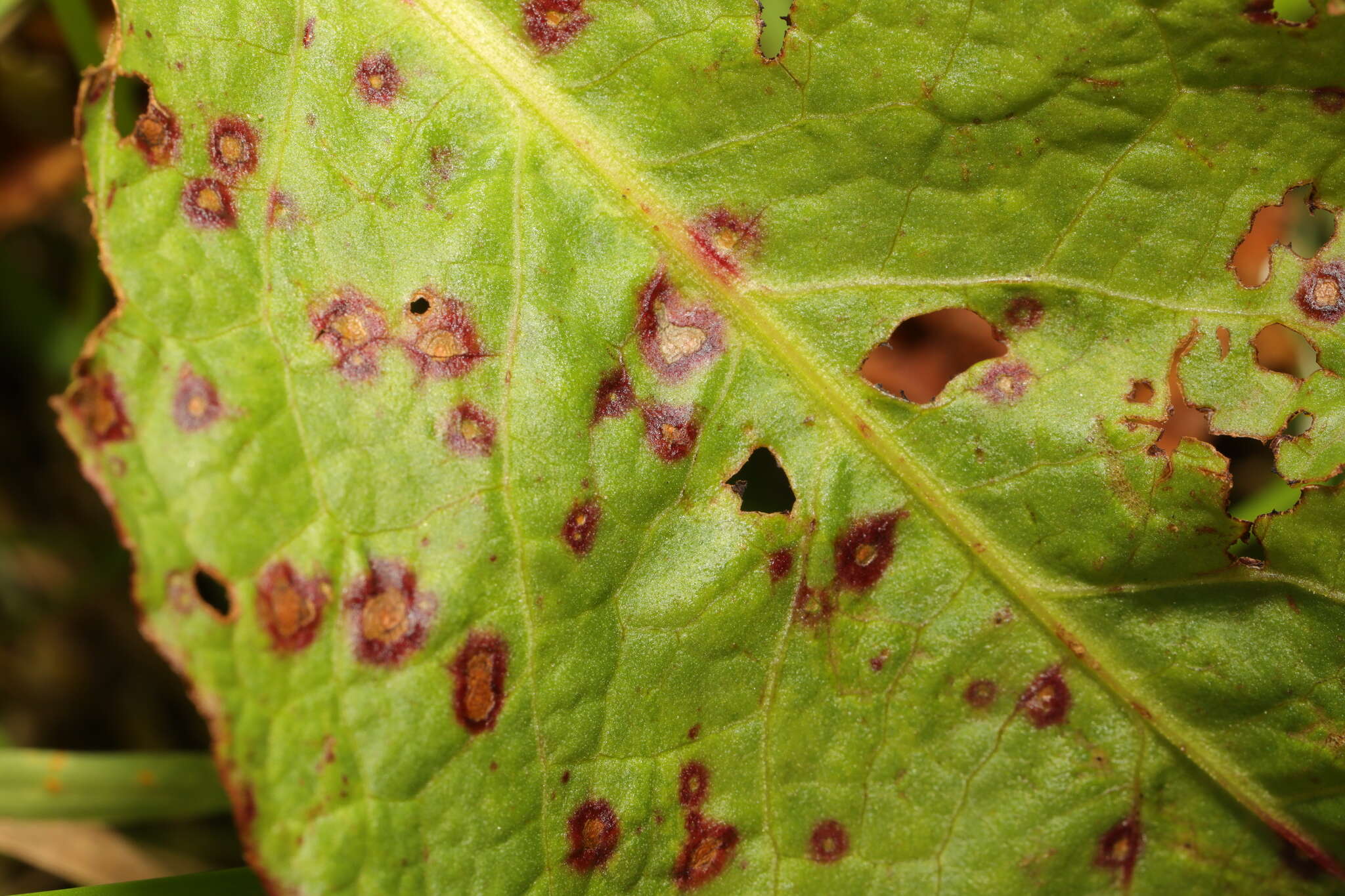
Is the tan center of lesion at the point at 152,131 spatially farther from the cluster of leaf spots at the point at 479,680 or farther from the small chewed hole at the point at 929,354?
the small chewed hole at the point at 929,354

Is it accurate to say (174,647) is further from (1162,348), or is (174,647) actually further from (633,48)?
(1162,348)

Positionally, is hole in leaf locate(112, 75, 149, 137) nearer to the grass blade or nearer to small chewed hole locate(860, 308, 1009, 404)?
the grass blade

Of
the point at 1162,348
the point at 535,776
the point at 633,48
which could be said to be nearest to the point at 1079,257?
the point at 1162,348

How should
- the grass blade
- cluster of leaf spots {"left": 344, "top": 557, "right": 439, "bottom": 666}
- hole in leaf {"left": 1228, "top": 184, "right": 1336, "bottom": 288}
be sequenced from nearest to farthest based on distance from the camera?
cluster of leaf spots {"left": 344, "top": 557, "right": 439, "bottom": 666}
the grass blade
hole in leaf {"left": 1228, "top": 184, "right": 1336, "bottom": 288}

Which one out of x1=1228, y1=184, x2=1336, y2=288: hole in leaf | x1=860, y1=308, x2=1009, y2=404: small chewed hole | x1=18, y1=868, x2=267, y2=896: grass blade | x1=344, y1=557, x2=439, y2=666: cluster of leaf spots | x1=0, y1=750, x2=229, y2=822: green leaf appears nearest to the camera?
x1=344, y1=557, x2=439, y2=666: cluster of leaf spots

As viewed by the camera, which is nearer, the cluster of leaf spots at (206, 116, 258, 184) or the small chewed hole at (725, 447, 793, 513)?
the cluster of leaf spots at (206, 116, 258, 184)

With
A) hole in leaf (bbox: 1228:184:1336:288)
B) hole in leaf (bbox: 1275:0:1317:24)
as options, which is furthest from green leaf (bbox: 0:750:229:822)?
hole in leaf (bbox: 1275:0:1317:24)

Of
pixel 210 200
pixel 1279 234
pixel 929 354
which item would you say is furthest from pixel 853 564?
pixel 1279 234
